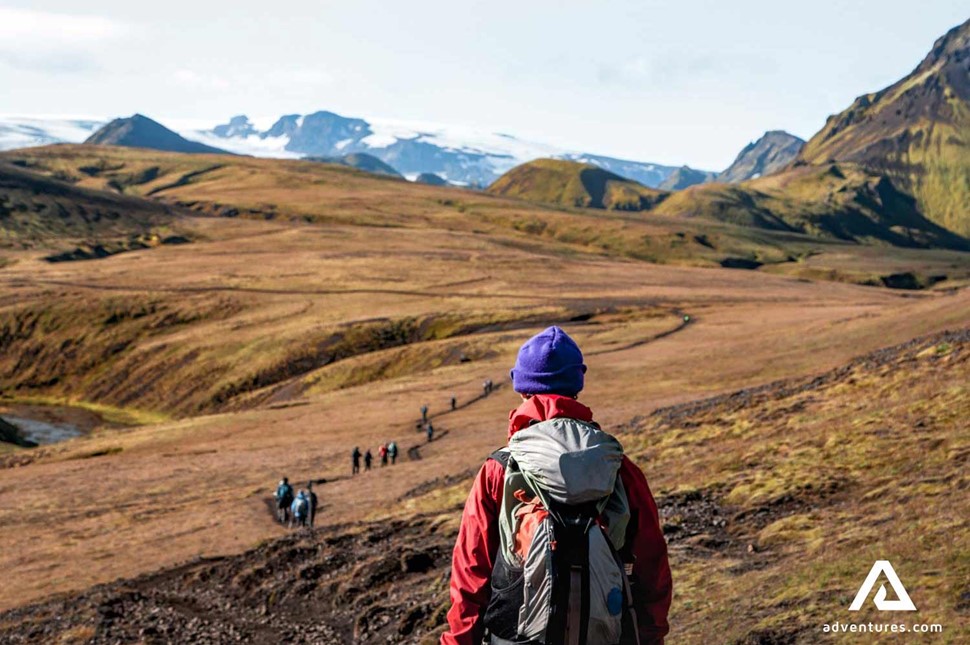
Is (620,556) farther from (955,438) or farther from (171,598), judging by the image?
(171,598)

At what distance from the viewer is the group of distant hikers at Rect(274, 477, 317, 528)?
1427 inches

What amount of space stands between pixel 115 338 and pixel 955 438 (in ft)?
438

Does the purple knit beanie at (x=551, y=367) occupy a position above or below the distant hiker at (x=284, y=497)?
above

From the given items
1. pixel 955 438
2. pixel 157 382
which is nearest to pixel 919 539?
pixel 955 438

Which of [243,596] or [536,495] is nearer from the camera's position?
[536,495]

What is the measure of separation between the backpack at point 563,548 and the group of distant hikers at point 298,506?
30469 mm

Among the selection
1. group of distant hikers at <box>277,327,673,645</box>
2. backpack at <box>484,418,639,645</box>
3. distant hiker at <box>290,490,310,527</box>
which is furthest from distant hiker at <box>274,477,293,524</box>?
backpack at <box>484,418,639,645</box>

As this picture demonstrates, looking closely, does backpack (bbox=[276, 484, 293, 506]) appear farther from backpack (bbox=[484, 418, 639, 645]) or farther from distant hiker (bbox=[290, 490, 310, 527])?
backpack (bbox=[484, 418, 639, 645])

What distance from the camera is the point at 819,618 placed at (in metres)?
13.2

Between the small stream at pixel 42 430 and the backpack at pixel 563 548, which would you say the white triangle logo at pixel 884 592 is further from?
the small stream at pixel 42 430

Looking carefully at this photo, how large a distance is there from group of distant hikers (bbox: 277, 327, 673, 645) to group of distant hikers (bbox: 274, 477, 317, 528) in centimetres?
3020

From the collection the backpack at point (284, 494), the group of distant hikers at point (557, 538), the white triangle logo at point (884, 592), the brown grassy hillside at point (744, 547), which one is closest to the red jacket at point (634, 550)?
the group of distant hikers at point (557, 538)

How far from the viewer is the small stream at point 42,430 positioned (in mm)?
94194


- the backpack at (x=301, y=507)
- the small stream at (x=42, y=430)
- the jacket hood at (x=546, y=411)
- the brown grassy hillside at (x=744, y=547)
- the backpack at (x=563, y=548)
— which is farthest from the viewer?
the small stream at (x=42, y=430)
